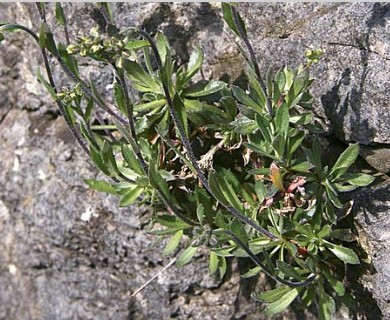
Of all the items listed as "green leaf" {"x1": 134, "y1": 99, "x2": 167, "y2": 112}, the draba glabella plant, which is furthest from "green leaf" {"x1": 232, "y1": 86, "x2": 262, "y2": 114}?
"green leaf" {"x1": 134, "y1": 99, "x2": 167, "y2": 112}

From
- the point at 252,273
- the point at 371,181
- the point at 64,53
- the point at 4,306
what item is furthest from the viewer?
the point at 4,306

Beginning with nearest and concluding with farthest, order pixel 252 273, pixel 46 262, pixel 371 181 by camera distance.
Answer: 1. pixel 371 181
2. pixel 252 273
3. pixel 46 262

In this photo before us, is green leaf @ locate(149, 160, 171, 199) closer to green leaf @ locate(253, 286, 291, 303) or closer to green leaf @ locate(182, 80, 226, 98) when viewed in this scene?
green leaf @ locate(182, 80, 226, 98)

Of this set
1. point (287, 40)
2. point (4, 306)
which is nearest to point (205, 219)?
point (287, 40)

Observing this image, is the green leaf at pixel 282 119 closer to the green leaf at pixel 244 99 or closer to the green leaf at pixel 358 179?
the green leaf at pixel 244 99

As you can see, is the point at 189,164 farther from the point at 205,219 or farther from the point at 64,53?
the point at 64,53

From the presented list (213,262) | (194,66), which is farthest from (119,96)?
(213,262)

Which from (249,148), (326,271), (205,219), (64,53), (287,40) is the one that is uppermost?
(64,53)
